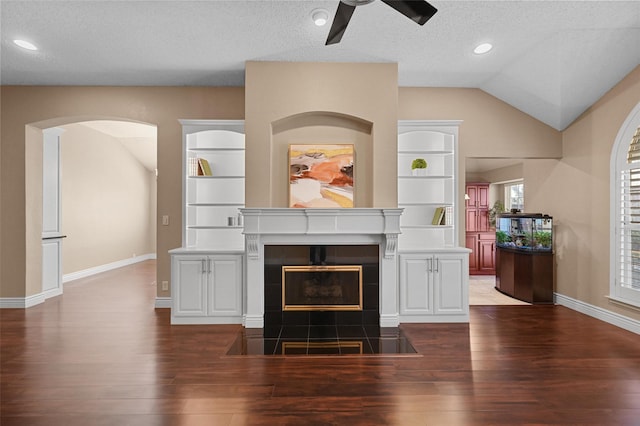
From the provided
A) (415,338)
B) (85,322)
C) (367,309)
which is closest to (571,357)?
(415,338)

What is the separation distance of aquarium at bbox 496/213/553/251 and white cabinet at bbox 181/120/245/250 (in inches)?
163

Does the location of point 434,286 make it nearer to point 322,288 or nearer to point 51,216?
point 322,288

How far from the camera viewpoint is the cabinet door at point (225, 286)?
4.17m

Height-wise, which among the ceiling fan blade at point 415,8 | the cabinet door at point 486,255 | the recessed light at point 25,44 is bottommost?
the cabinet door at point 486,255

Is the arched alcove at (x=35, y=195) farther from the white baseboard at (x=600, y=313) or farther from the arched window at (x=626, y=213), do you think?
the white baseboard at (x=600, y=313)

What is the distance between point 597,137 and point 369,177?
114 inches

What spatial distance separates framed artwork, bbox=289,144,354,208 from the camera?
172 inches

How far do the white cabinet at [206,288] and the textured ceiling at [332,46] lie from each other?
2295 mm

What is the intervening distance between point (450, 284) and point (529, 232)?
1.99 metres

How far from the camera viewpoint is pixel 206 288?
4.16 m

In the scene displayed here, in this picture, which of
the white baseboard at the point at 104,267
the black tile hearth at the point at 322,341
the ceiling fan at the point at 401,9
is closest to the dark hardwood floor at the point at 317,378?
the black tile hearth at the point at 322,341

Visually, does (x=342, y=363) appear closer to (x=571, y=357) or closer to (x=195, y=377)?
(x=195, y=377)

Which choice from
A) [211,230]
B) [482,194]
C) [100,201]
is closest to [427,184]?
[211,230]

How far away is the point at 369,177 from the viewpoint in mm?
4410
